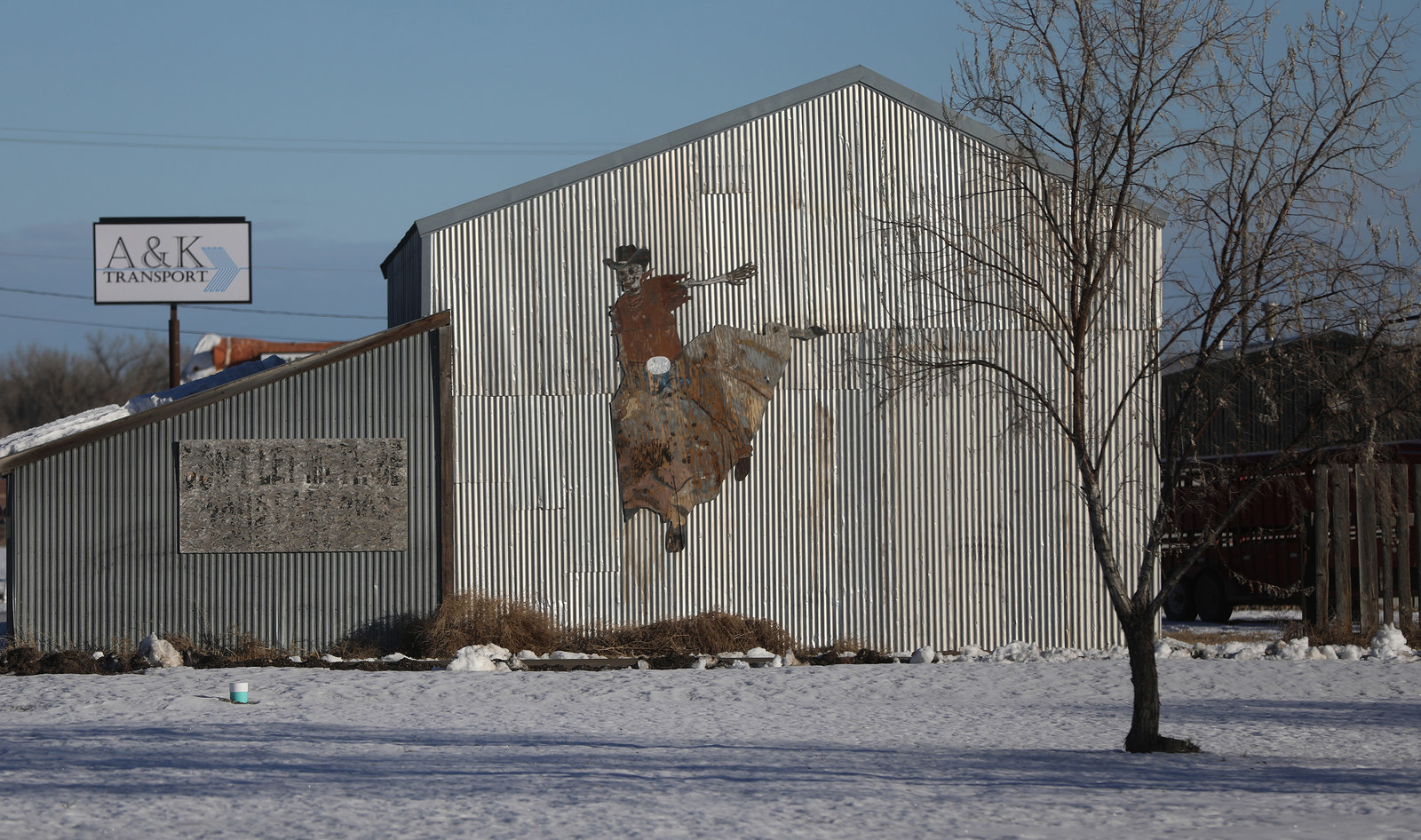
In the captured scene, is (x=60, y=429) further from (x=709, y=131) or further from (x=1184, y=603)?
(x=1184, y=603)

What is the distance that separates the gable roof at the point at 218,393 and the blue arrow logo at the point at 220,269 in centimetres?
1243

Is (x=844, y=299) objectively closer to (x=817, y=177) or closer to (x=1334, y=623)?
(x=817, y=177)

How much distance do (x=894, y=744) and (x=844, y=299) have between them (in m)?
7.47

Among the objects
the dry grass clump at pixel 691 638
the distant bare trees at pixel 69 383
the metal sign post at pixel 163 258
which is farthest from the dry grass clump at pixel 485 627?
the distant bare trees at pixel 69 383

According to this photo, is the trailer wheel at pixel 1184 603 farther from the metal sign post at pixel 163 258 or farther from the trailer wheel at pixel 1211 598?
the metal sign post at pixel 163 258

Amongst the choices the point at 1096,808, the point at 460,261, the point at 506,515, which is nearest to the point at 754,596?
the point at 506,515

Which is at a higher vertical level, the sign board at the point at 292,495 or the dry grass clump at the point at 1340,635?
the sign board at the point at 292,495

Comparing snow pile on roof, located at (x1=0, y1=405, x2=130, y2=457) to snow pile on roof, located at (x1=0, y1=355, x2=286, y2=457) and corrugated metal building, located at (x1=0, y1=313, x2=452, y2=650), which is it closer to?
snow pile on roof, located at (x1=0, y1=355, x2=286, y2=457)

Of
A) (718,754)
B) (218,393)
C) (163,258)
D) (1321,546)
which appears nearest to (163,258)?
(163,258)

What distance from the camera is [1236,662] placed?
15219mm

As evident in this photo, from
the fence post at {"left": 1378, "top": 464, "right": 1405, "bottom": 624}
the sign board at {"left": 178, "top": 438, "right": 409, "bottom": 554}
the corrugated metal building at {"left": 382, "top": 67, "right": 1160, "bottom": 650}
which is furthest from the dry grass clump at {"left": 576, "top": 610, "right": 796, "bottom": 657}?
the fence post at {"left": 1378, "top": 464, "right": 1405, "bottom": 624}

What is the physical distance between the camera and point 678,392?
1628 cm

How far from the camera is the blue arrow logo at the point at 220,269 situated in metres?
27.6

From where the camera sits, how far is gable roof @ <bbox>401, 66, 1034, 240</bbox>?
16.3m
